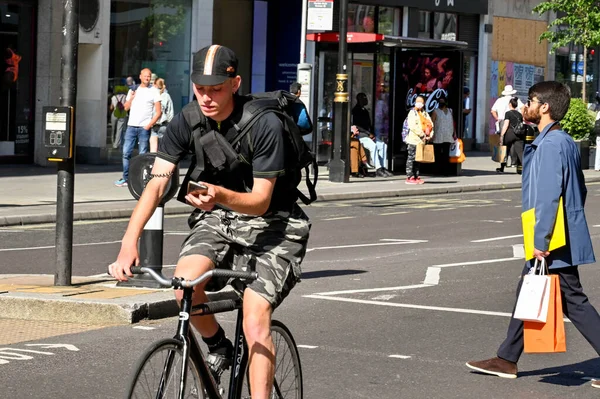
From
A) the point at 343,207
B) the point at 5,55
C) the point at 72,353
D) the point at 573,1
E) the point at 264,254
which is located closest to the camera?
the point at 264,254

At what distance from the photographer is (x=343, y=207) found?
758 inches

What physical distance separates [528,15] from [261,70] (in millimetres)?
12411

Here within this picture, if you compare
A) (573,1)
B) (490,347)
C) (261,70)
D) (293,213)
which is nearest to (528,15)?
(573,1)

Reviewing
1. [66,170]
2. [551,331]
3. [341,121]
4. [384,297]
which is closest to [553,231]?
[551,331]

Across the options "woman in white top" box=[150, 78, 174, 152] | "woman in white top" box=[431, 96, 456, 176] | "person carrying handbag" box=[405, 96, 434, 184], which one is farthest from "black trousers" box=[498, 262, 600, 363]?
"woman in white top" box=[431, 96, 456, 176]

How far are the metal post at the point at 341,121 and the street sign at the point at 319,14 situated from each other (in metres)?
0.40

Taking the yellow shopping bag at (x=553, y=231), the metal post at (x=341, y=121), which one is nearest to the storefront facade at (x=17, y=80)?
the metal post at (x=341, y=121)

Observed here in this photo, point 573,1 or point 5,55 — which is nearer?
point 5,55

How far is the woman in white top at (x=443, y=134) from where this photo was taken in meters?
25.9

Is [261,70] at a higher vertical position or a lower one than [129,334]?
higher

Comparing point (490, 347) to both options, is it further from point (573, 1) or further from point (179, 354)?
point (573, 1)

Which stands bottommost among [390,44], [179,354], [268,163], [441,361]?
[441,361]

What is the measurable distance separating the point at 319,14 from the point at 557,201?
16.8m

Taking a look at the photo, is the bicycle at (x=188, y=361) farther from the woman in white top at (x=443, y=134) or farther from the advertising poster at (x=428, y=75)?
the advertising poster at (x=428, y=75)
